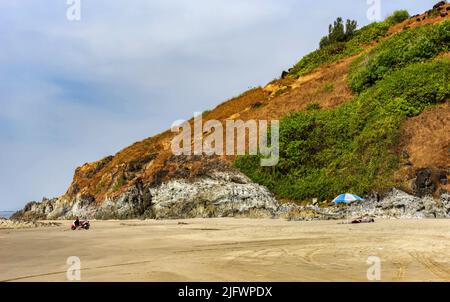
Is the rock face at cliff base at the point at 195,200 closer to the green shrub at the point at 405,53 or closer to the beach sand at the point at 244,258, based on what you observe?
the beach sand at the point at 244,258

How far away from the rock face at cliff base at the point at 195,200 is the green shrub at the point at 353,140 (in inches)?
101

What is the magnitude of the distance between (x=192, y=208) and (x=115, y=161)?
24008 mm

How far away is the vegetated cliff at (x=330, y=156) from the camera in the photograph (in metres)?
29.4

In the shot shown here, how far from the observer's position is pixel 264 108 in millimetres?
47688

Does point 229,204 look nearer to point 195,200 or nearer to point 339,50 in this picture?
point 195,200

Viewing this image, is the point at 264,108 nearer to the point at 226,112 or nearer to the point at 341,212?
the point at 226,112

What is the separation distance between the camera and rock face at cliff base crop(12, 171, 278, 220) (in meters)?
29.8

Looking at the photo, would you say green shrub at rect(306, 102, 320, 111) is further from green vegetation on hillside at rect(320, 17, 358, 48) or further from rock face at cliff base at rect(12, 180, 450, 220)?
green vegetation on hillside at rect(320, 17, 358, 48)

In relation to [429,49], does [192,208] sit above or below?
below

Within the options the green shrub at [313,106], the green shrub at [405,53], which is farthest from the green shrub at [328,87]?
the green shrub at [313,106]

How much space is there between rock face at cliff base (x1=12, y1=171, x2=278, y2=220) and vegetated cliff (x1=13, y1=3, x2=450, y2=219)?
8cm

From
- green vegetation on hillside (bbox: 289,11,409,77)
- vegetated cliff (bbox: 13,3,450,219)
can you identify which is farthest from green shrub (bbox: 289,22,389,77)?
vegetated cliff (bbox: 13,3,450,219)

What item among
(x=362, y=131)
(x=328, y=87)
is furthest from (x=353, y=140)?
(x=328, y=87)
